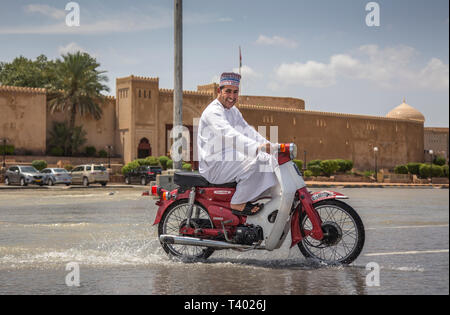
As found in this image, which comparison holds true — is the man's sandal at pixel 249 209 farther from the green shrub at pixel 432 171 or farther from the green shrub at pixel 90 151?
the green shrub at pixel 432 171

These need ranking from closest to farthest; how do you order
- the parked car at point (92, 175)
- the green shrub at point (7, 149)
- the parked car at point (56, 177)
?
the parked car at point (56, 177) < the parked car at point (92, 175) < the green shrub at point (7, 149)

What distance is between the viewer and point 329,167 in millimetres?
52469

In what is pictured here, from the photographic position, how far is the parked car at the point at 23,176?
34.3m

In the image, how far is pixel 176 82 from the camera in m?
16.5

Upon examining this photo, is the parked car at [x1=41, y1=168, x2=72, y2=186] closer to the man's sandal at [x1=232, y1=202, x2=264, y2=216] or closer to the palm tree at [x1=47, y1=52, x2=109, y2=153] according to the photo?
the palm tree at [x1=47, y1=52, x2=109, y2=153]

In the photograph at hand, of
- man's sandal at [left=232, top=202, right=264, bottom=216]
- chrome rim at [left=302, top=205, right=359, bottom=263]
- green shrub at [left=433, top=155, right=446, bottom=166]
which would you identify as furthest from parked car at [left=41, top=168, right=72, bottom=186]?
green shrub at [left=433, top=155, right=446, bottom=166]

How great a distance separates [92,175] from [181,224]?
29621 millimetres

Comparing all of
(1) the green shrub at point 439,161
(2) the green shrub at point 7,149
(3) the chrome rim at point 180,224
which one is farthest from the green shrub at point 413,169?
(3) the chrome rim at point 180,224

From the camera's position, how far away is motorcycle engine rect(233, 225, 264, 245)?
230 inches

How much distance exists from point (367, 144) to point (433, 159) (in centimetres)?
1444

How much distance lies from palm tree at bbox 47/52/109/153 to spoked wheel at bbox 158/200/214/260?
143 ft

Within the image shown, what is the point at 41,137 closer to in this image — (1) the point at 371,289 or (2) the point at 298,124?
(2) the point at 298,124

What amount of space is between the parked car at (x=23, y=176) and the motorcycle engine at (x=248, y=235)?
1180 inches
